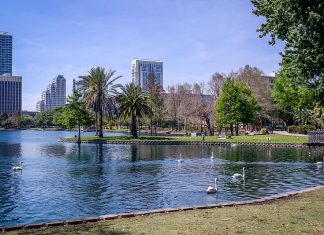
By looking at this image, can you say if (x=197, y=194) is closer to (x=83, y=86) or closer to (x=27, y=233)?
(x=27, y=233)

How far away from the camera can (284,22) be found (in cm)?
1780

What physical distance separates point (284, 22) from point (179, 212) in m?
9.62

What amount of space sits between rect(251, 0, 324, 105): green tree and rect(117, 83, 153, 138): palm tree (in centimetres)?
7169

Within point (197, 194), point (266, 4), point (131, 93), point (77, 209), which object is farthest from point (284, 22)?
point (131, 93)

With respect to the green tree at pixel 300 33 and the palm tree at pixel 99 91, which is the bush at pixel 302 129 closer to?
the palm tree at pixel 99 91

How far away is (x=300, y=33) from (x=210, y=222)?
8549mm

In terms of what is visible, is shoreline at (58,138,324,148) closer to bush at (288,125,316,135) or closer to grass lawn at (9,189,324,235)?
bush at (288,125,316,135)

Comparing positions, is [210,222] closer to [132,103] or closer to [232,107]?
[132,103]

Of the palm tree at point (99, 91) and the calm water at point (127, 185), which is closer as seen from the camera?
the calm water at point (127, 185)

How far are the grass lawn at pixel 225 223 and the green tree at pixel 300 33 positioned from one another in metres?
5.89

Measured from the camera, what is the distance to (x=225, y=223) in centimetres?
1429

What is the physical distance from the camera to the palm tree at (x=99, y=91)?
92.2m

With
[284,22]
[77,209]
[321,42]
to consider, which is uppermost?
[284,22]

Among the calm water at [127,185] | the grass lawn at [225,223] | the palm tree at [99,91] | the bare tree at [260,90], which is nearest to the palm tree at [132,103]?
the palm tree at [99,91]
